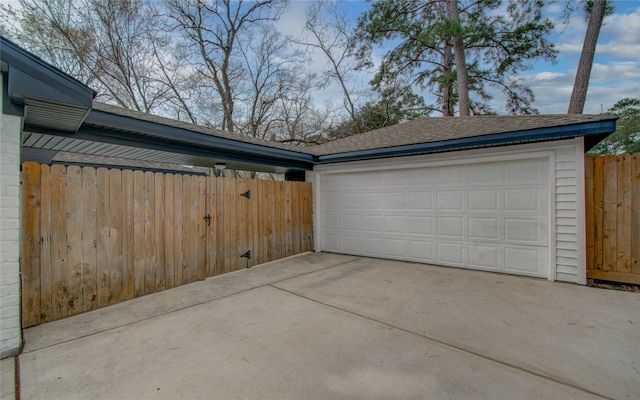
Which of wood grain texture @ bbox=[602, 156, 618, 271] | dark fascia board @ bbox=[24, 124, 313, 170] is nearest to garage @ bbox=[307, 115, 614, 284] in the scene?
wood grain texture @ bbox=[602, 156, 618, 271]

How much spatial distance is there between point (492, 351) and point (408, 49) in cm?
1281

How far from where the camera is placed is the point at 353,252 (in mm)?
6727

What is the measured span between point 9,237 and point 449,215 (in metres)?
6.05

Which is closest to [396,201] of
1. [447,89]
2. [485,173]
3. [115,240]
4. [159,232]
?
[485,173]

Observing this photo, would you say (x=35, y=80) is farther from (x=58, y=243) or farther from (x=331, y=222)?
(x=331, y=222)

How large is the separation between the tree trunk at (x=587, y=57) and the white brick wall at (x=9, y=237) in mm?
12590

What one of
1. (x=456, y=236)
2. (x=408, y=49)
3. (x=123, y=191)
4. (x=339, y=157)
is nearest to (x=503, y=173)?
(x=456, y=236)

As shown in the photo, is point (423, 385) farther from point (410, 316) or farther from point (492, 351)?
point (410, 316)

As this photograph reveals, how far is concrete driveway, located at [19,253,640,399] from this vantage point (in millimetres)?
1976

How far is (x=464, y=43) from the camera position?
10750mm

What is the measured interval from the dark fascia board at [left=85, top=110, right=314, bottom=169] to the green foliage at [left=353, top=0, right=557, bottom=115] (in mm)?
7353

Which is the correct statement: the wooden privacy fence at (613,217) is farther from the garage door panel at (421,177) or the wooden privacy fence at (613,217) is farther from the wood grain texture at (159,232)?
the wood grain texture at (159,232)

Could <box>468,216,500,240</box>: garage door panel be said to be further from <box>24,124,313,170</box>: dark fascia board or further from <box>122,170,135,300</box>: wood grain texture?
<box>122,170,135,300</box>: wood grain texture

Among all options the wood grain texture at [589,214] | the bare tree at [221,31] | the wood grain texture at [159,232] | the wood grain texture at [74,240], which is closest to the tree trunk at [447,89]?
the bare tree at [221,31]
